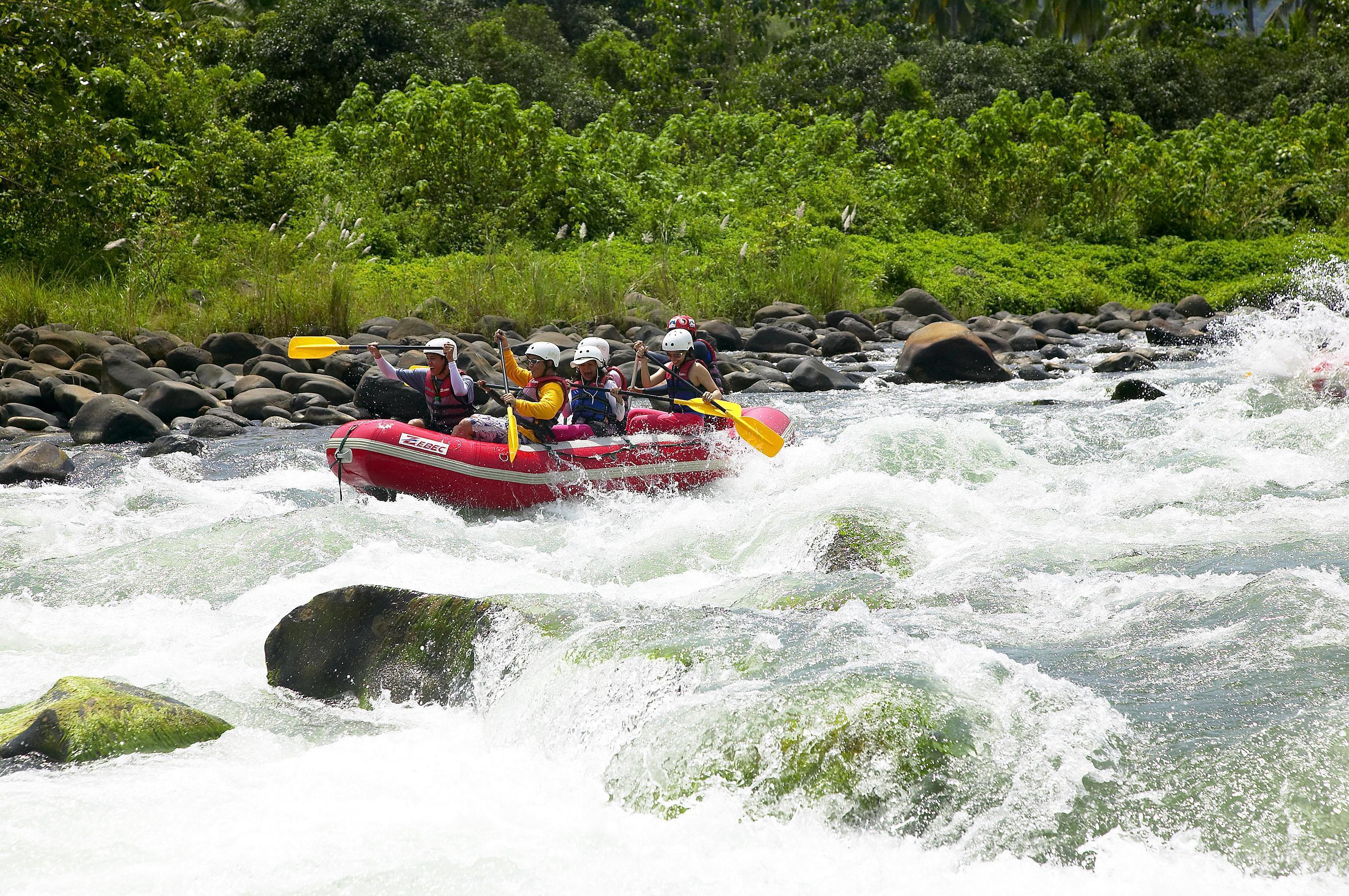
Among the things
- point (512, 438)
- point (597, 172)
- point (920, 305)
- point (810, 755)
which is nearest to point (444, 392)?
point (512, 438)

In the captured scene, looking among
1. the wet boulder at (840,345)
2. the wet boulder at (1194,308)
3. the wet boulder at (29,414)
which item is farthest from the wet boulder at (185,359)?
the wet boulder at (1194,308)

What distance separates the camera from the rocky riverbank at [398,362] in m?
9.88

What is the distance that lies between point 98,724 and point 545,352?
466cm

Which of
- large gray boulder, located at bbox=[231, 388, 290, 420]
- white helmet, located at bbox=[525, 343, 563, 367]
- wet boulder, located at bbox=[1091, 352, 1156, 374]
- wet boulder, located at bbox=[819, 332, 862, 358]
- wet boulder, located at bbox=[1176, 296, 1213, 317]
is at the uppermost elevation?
white helmet, located at bbox=[525, 343, 563, 367]

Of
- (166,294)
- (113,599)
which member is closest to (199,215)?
(166,294)

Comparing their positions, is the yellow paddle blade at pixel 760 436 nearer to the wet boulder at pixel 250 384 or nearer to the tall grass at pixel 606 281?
the wet boulder at pixel 250 384

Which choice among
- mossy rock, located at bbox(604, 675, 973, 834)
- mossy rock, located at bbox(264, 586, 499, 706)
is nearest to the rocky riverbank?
mossy rock, located at bbox(264, 586, 499, 706)

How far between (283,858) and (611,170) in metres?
17.7

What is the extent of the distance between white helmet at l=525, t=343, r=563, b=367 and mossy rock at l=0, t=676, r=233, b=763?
433cm

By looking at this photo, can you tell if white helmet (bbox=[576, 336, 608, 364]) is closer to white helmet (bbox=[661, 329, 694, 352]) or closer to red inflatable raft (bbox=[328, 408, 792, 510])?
white helmet (bbox=[661, 329, 694, 352])

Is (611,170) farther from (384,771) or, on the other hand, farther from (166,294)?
(384,771)

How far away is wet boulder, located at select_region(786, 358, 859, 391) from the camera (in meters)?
12.0

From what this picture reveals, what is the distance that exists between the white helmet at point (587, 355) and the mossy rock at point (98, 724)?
4.61 m

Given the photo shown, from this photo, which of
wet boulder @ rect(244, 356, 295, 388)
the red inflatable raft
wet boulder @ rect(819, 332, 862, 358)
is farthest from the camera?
wet boulder @ rect(819, 332, 862, 358)
